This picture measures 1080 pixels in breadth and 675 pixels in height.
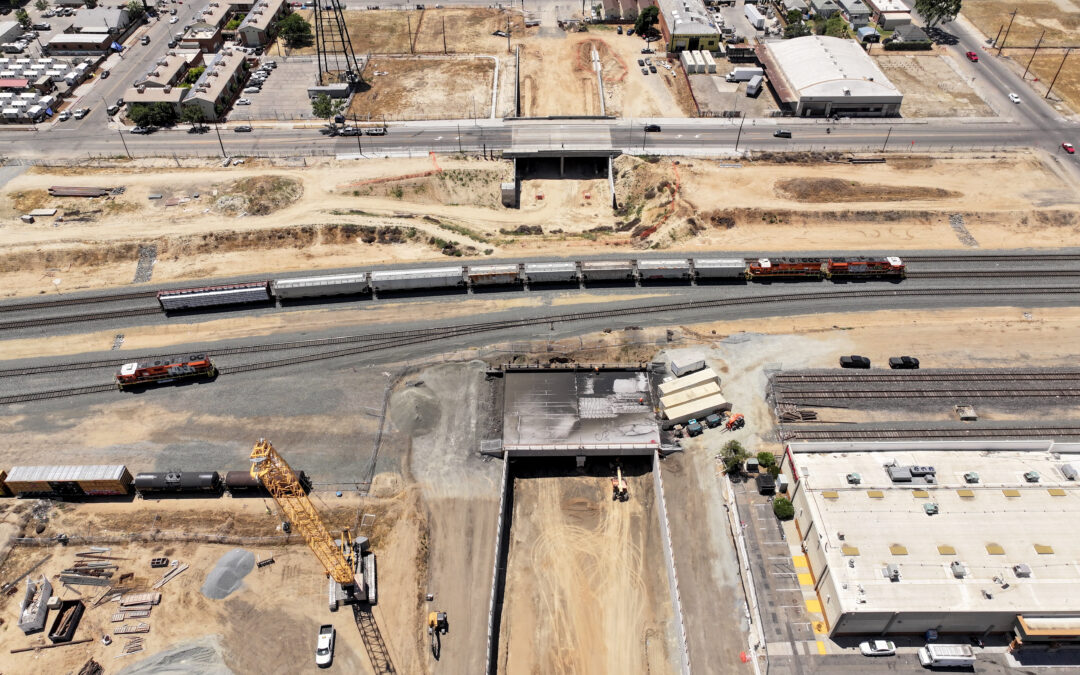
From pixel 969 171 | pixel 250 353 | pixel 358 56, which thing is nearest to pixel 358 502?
pixel 250 353

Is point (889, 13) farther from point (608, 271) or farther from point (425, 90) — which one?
point (608, 271)

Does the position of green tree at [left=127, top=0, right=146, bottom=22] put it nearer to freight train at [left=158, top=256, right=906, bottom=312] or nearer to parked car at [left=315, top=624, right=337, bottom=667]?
freight train at [left=158, top=256, right=906, bottom=312]

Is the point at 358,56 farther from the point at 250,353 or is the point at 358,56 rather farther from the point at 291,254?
the point at 250,353

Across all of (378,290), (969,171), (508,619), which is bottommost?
(508,619)

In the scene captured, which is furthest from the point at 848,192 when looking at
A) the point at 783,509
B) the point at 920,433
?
the point at 783,509

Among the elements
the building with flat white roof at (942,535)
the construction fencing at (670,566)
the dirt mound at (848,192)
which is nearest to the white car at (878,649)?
the building with flat white roof at (942,535)
